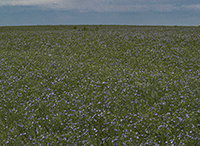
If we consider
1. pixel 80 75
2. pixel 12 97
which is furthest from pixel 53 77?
pixel 12 97

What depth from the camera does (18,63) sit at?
15.2 meters

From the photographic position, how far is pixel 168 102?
830 centimetres

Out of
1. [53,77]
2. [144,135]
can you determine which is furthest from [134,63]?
[144,135]

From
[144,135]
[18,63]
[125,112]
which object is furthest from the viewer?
[18,63]

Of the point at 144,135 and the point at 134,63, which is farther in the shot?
the point at 134,63

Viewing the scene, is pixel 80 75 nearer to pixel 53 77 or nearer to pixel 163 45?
pixel 53 77

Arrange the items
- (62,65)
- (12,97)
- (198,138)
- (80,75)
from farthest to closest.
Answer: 1. (62,65)
2. (80,75)
3. (12,97)
4. (198,138)

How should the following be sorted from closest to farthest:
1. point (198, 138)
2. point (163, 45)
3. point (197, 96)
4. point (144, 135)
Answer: point (198, 138) < point (144, 135) < point (197, 96) < point (163, 45)

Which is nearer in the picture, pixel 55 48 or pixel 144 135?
pixel 144 135

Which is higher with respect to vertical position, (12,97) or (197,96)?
(197,96)

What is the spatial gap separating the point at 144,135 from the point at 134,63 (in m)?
9.17

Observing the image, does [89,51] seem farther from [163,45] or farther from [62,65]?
[163,45]

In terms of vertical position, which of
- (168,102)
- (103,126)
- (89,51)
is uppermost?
(89,51)

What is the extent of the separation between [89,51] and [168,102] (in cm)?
1187
